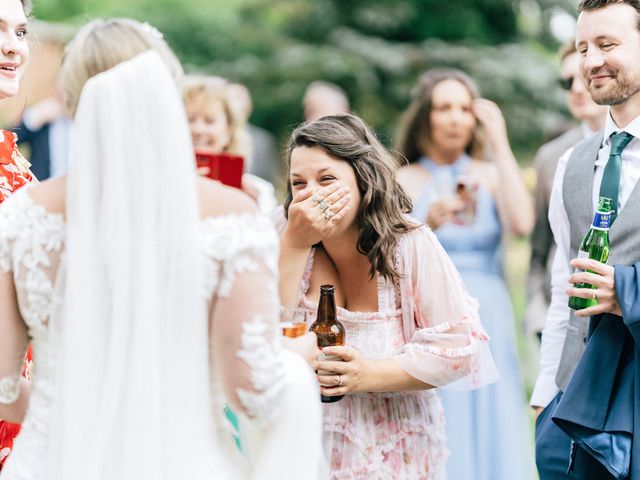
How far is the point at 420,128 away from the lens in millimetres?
5539

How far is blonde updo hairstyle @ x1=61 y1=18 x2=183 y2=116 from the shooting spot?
96.9 inches

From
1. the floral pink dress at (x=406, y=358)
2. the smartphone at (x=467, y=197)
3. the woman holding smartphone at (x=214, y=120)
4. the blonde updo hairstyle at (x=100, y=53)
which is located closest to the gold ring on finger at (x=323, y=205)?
the floral pink dress at (x=406, y=358)

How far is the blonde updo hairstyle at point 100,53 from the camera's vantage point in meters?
2.46

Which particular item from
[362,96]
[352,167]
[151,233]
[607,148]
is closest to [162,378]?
[151,233]

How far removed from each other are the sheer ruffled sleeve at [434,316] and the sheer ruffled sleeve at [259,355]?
28.9 inches

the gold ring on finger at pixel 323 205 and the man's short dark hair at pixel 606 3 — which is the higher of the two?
the man's short dark hair at pixel 606 3

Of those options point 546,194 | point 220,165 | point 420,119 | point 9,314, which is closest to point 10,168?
point 9,314

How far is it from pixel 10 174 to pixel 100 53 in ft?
3.15

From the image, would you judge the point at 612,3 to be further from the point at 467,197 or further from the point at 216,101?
the point at 216,101

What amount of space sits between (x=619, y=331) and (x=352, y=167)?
42.3 inches

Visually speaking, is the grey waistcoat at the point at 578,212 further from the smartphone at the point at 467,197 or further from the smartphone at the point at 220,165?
the smartphone at the point at 220,165

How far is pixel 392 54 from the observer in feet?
48.1

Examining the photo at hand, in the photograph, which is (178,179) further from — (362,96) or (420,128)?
(362,96)

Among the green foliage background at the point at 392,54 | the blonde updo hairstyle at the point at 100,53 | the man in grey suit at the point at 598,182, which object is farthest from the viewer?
the green foliage background at the point at 392,54
